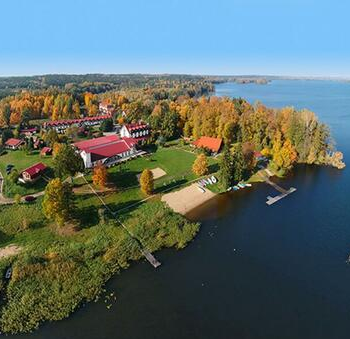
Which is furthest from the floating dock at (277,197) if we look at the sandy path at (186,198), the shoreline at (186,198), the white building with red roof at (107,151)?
the white building with red roof at (107,151)

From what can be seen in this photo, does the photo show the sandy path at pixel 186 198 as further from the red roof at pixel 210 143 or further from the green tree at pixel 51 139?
the green tree at pixel 51 139

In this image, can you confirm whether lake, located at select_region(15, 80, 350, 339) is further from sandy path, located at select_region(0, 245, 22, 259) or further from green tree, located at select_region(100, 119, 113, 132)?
green tree, located at select_region(100, 119, 113, 132)

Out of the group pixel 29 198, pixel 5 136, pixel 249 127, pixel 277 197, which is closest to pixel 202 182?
pixel 277 197

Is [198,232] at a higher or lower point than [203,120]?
lower

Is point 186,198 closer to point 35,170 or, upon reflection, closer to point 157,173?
point 157,173

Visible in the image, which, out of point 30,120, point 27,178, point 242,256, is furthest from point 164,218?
point 30,120

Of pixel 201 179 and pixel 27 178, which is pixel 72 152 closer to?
pixel 27 178
